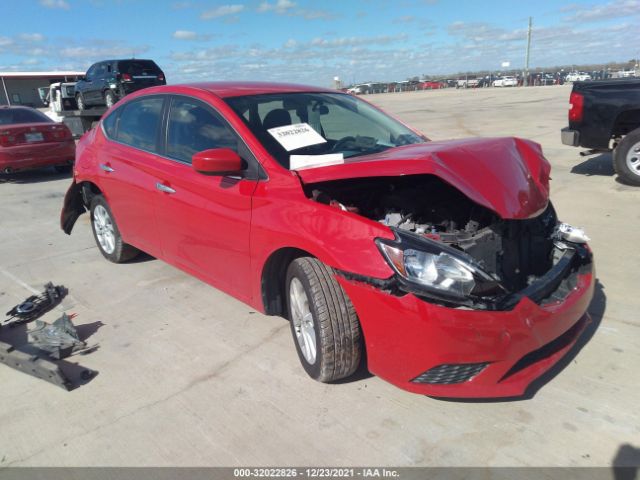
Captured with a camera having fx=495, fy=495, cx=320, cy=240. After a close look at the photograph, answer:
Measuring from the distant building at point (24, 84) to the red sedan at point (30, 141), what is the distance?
169 feet

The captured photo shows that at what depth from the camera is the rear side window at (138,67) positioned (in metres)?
17.2

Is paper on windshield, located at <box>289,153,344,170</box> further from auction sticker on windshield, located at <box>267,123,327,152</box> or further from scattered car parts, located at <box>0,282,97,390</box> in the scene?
scattered car parts, located at <box>0,282,97,390</box>

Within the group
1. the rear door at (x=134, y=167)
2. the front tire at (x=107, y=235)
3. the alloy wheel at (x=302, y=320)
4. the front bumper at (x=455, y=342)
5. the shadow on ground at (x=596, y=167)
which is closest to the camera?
the front bumper at (x=455, y=342)

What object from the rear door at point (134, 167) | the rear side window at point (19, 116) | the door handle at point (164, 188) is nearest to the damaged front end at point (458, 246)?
the door handle at point (164, 188)

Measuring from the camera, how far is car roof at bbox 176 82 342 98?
12.0ft

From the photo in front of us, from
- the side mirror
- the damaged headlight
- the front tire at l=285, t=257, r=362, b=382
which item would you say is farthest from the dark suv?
the damaged headlight

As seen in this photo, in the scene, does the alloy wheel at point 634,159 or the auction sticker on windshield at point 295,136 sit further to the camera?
the alloy wheel at point 634,159

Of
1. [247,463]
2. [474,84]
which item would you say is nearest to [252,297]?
[247,463]

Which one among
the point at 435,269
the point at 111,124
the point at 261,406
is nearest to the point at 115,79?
the point at 111,124

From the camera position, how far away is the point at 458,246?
2.63 meters

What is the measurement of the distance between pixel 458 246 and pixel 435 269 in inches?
13.7

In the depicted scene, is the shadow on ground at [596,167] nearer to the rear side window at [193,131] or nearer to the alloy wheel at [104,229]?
the rear side window at [193,131]

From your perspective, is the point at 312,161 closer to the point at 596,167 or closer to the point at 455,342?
the point at 455,342

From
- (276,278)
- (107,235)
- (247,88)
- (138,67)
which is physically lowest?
(107,235)
